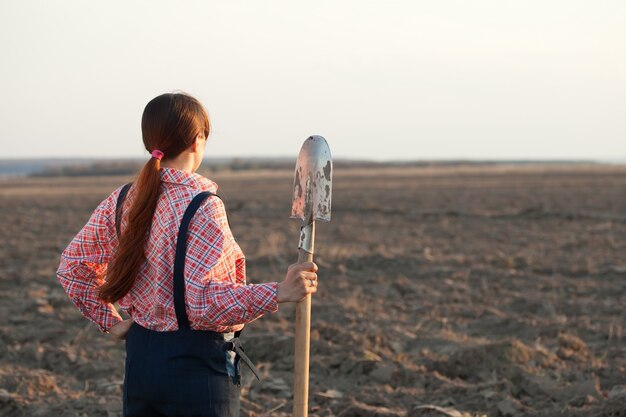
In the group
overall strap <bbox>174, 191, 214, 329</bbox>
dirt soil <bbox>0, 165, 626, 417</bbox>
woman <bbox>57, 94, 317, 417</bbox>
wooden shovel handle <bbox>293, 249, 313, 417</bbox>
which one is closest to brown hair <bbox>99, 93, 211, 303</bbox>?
woman <bbox>57, 94, 317, 417</bbox>

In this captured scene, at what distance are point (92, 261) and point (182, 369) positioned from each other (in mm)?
522

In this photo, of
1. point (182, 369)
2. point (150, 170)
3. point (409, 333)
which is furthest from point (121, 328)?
point (409, 333)

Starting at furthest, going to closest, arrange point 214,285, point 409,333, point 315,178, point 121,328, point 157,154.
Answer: point 409,333 → point 315,178 → point 121,328 → point 157,154 → point 214,285

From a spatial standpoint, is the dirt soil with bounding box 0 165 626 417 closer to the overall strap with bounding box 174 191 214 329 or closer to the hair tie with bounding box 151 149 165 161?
the overall strap with bounding box 174 191 214 329

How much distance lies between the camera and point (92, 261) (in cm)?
296

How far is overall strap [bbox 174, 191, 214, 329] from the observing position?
268cm

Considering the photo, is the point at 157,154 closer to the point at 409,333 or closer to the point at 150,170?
the point at 150,170

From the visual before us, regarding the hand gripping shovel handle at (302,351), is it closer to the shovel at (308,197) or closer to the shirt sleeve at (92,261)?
the shovel at (308,197)

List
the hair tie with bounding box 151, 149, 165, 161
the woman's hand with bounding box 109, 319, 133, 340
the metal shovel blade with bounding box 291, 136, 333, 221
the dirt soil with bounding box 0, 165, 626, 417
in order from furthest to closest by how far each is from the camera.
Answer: the dirt soil with bounding box 0, 165, 626, 417, the metal shovel blade with bounding box 291, 136, 333, 221, the woman's hand with bounding box 109, 319, 133, 340, the hair tie with bounding box 151, 149, 165, 161

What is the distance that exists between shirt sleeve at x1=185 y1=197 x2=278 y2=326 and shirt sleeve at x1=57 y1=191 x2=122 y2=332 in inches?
15.7

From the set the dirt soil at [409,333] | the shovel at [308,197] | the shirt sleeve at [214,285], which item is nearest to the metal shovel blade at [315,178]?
the shovel at [308,197]

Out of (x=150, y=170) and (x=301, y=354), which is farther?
(x=301, y=354)

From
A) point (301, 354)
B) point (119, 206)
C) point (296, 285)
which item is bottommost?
point (301, 354)

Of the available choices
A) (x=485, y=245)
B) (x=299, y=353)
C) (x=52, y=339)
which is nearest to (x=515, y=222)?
(x=485, y=245)
